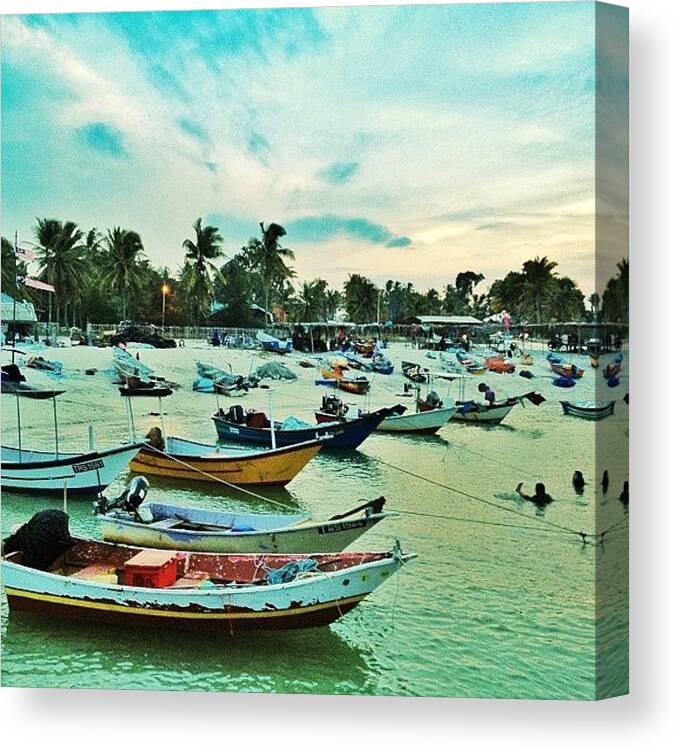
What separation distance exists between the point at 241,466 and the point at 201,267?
1.16m

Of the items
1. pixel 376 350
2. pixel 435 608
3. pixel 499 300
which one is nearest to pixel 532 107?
pixel 499 300

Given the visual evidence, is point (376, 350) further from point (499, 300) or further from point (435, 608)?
Result: point (435, 608)

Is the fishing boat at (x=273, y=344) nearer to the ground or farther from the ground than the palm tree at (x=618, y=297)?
nearer to the ground

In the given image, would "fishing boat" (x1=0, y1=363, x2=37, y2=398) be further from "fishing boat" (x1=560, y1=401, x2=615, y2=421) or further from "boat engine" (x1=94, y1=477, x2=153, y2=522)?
"fishing boat" (x1=560, y1=401, x2=615, y2=421)

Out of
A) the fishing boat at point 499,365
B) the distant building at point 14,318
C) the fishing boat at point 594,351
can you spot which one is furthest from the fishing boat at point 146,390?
the fishing boat at point 594,351

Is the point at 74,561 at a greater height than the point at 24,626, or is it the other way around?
the point at 74,561

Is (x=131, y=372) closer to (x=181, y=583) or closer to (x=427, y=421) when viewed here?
(x=181, y=583)

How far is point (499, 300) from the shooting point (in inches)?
197

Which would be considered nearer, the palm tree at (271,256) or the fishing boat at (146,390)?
the palm tree at (271,256)

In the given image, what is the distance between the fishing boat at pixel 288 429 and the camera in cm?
514

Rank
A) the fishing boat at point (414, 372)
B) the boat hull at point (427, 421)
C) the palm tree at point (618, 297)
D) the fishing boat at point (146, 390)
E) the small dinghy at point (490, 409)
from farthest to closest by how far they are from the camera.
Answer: the fishing boat at point (146, 390), the fishing boat at point (414, 372), the boat hull at point (427, 421), the small dinghy at point (490, 409), the palm tree at point (618, 297)

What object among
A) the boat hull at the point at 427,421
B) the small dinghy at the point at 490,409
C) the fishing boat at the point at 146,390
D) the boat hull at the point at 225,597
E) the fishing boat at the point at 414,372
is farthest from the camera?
the fishing boat at the point at 146,390

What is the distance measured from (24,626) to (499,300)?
3139mm

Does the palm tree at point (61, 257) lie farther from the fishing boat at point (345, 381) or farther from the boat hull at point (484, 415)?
the boat hull at point (484, 415)
